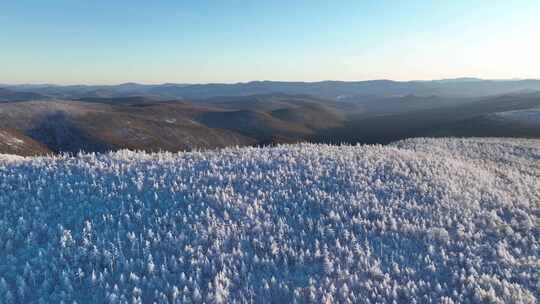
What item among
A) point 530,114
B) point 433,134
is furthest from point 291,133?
point 530,114

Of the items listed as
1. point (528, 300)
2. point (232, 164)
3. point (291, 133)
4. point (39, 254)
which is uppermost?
point (232, 164)

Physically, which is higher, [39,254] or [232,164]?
[232,164]

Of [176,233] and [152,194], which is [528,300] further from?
[152,194]

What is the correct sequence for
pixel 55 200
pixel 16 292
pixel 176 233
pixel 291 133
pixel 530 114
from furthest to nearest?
pixel 291 133 < pixel 530 114 < pixel 55 200 < pixel 176 233 < pixel 16 292

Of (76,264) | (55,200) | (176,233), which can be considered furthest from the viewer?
(55,200)

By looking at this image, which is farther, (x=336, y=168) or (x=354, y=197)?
(x=336, y=168)

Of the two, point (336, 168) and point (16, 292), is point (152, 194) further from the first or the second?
point (336, 168)
